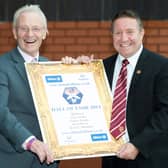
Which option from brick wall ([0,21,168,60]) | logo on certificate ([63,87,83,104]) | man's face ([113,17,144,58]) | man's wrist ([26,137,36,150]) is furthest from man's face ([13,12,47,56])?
brick wall ([0,21,168,60])

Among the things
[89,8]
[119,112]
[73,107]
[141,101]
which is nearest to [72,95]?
[73,107]

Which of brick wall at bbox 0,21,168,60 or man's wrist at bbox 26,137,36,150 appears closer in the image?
man's wrist at bbox 26,137,36,150

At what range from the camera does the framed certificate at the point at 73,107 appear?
136 inches

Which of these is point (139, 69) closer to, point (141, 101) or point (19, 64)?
point (141, 101)

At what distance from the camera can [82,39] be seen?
233 inches

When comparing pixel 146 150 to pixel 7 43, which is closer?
pixel 146 150

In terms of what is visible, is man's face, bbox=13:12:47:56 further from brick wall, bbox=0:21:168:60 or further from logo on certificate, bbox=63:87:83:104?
brick wall, bbox=0:21:168:60

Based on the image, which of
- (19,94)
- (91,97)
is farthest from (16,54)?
(91,97)

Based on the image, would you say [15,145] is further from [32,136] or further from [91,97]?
[91,97]

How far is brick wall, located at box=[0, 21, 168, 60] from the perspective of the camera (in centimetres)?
583

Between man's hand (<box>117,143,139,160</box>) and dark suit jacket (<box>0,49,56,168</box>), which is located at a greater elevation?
dark suit jacket (<box>0,49,56,168</box>)

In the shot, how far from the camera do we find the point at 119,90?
3.65 meters

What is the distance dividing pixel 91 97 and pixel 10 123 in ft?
1.97

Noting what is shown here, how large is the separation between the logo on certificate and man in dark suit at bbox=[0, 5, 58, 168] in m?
0.24
